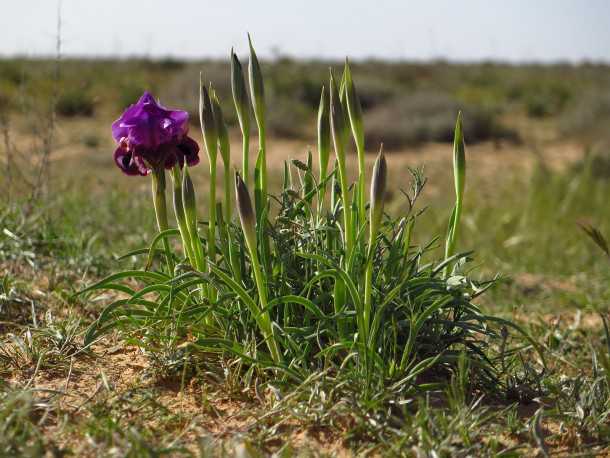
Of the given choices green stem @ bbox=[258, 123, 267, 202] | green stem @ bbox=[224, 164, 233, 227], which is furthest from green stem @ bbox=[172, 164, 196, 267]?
green stem @ bbox=[258, 123, 267, 202]

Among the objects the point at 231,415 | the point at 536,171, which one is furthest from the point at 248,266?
the point at 536,171

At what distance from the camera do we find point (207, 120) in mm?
1827

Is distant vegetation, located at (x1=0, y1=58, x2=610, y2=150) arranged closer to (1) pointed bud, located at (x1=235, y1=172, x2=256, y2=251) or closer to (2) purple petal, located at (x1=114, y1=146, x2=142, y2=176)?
(2) purple petal, located at (x1=114, y1=146, x2=142, y2=176)

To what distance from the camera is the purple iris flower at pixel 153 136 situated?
180cm

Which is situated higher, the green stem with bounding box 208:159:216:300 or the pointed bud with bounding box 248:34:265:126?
the pointed bud with bounding box 248:34:265:126

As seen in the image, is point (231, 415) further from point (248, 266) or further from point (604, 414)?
point (604, 414)

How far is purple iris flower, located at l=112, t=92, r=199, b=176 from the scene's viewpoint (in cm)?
A: 180

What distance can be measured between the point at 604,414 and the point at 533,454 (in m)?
0.25

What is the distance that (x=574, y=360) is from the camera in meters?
2.88

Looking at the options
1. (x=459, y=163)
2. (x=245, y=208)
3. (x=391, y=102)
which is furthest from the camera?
(x=391, y=102)

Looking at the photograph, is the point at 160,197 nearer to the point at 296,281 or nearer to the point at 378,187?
the point at 296,281

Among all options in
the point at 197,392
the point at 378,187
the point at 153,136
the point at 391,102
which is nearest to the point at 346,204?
the point at 378,187

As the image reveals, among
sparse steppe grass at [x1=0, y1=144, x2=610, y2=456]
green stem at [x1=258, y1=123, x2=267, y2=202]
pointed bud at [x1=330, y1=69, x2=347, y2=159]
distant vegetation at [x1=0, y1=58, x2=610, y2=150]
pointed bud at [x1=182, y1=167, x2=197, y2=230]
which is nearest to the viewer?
sparse steppe grass at [x1=0, y1=144, x2=610, y2=456]

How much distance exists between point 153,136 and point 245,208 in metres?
0.33
